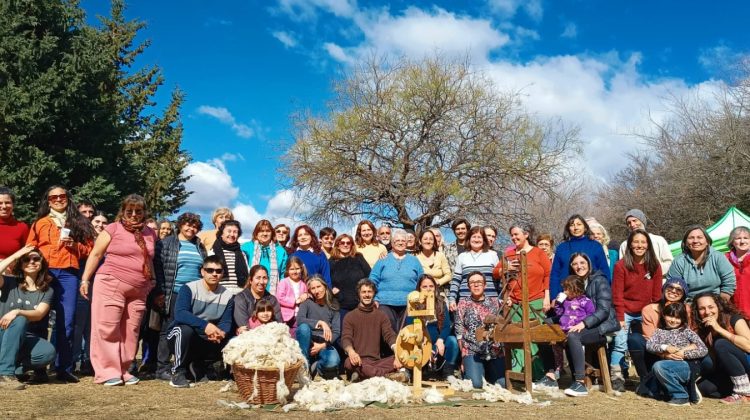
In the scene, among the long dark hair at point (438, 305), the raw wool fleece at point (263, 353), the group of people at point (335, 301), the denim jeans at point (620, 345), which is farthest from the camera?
the long dark hair at point (438, 305)

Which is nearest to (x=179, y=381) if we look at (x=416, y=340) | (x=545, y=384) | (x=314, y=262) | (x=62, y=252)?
(x=62, y=252)

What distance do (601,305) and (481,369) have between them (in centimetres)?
145

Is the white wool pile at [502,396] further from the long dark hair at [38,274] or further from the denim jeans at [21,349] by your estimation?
the long dark hair at [38,274]

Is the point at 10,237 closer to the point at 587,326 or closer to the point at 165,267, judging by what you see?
the point at 165,267

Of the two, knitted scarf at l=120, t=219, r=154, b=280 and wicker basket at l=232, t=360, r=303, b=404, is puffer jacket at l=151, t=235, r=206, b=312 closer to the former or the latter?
knitted scarf at l=120, t=219, r=154, b=280

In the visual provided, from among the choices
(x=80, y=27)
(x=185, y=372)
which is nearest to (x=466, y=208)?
(x=80, y=27)

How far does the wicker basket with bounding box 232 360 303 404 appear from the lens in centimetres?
549

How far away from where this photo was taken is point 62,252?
6812 mm

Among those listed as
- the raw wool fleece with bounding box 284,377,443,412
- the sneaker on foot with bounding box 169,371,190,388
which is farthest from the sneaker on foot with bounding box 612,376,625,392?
the sneaker on foot with bounding box 169,371,190,388

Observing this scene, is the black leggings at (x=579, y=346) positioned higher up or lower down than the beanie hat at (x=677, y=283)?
lower down

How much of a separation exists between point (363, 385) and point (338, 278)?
2.28m

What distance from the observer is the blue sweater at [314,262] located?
7961mm

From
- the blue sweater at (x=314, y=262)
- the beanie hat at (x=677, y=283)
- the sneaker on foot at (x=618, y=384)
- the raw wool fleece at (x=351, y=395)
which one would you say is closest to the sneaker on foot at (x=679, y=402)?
the sneaker on foot at (x=618, y=384)

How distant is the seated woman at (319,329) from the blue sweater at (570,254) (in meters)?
2.55
